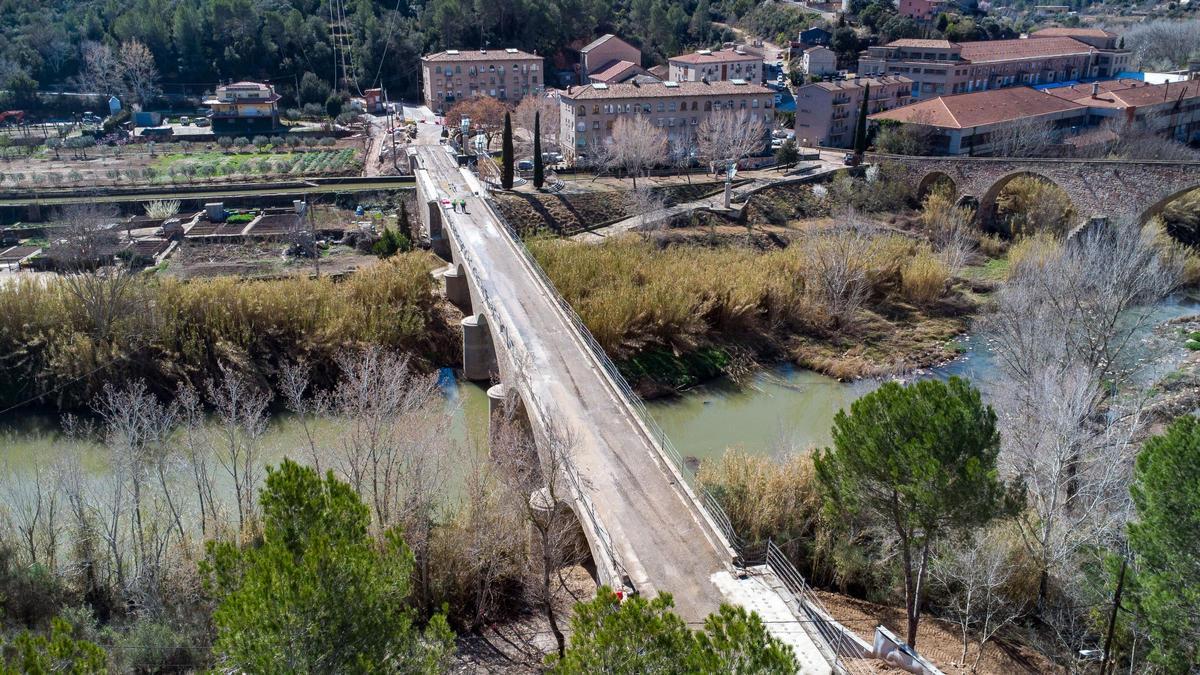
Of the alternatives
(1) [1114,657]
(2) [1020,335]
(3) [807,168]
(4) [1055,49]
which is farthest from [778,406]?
(4) [1055,49]

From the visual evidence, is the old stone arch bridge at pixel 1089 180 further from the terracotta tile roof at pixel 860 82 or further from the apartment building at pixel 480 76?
the apartment building at pixel 480 76

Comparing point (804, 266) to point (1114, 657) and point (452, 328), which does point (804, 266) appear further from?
point (1114, 657)

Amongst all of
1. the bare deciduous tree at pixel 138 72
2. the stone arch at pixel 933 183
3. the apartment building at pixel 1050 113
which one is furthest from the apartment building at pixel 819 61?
the bare deciduous tree at pixel 138 72

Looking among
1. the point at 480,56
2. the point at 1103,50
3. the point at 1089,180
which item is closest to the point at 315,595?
the point at 1089,180

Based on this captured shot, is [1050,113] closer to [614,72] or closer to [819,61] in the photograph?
[819,61]

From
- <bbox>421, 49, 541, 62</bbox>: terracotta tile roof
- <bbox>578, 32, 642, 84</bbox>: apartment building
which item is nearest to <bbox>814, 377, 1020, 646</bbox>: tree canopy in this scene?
<bbox>421, 49, 541, 62</bbox>: terracotta tile roof
